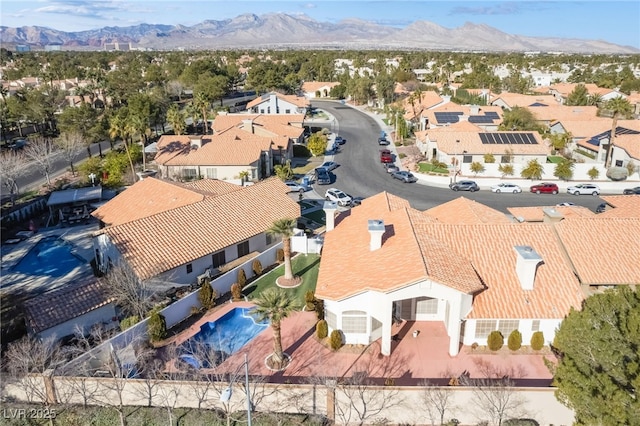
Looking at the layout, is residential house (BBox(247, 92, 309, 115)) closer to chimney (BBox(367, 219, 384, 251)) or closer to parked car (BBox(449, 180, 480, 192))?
parked car (BBox(449, 180, 480, 192))

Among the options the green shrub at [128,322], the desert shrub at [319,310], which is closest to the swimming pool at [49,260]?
the green shrub at [128,322]

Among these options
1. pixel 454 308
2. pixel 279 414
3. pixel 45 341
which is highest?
pixel 454 308

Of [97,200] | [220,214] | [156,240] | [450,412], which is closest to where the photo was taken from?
[450,412]

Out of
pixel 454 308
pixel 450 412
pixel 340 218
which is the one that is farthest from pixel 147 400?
pixel 340 218

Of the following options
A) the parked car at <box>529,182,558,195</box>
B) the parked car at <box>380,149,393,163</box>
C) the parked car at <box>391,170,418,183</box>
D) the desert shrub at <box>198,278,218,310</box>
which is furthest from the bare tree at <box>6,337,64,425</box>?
the parked car at <box>380,149,393,163</box>

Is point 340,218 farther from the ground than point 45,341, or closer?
farther from the ground

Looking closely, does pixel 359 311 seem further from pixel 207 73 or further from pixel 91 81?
pixel 207 73

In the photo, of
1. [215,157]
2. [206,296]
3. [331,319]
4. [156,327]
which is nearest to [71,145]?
[215,157]

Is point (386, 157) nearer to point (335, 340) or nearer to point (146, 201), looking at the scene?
point (146, 201)
